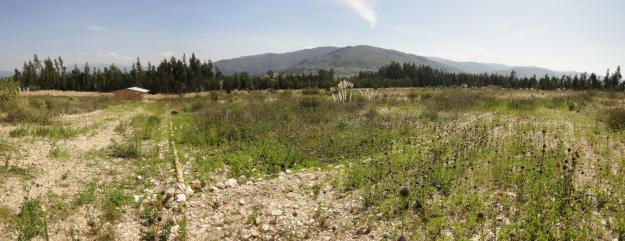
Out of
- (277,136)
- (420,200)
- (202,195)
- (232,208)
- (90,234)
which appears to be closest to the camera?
(90,234)

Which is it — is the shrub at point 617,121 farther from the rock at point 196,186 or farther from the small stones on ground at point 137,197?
the small stones on ground at point 137,197

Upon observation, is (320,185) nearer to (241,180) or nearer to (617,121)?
(241,180)

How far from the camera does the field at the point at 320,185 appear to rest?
6.27 metres

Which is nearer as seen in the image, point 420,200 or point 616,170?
point 420,200

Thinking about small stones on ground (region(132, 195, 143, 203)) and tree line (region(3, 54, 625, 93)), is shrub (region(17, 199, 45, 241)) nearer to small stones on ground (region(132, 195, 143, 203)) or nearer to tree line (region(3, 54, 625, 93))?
small stones on ground (region(132, 195, 143, 203))

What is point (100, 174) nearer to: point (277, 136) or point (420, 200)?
point (277, 136)

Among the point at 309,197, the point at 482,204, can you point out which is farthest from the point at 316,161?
the point at 482,204

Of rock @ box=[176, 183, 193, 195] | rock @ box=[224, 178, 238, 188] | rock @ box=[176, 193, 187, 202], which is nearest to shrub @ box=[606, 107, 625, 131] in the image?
rock @ box=[224, 178, 238, 188]

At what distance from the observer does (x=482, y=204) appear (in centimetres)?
664

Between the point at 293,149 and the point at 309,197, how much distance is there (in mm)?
3835

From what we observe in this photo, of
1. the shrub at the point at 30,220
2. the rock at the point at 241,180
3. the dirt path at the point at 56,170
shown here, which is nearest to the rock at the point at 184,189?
the rock at the point at 241,180

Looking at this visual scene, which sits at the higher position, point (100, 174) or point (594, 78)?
point (594, 78)

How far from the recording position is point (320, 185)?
28.4ft

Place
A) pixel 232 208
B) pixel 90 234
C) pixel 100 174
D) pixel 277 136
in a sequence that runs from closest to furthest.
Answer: pixel 90 234, pixel 232 208, pixel 100 174, pixel 277 136
